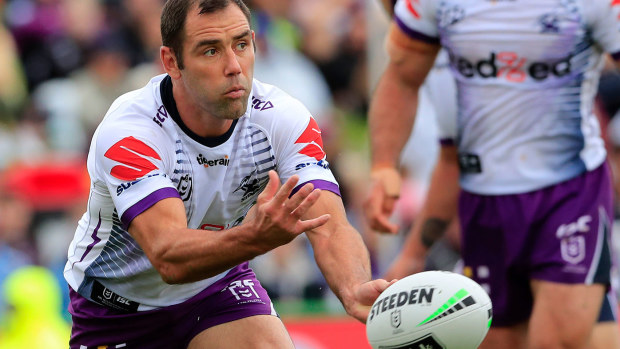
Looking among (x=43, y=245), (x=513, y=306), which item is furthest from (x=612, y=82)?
(x=43, y=245)

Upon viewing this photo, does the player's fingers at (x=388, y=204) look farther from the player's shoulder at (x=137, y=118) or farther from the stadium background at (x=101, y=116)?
the stadium background at (x=101, y=116)

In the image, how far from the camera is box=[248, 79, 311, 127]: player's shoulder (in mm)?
5203

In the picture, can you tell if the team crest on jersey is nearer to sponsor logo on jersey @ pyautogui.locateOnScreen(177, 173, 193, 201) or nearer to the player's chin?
sponsor logo on jersey @ pyautogui.locateOnScreen(177, 173, 193, 201)

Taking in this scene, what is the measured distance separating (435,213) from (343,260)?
261cm

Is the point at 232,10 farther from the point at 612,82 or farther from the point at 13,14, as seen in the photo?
the point at 13,14

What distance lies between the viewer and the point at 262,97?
5.32 metres

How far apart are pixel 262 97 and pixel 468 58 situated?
165 cm

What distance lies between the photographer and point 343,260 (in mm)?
5027

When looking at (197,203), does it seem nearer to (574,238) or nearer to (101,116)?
(574,238)

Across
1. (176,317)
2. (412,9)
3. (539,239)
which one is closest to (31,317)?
(176,317)

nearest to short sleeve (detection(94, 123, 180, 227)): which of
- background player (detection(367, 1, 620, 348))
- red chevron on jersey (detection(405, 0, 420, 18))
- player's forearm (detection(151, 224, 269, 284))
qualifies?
player's forearm (detection(151, 224, 269, 284))

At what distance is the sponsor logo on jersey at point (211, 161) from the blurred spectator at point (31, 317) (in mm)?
5289

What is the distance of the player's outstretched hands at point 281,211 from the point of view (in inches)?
170

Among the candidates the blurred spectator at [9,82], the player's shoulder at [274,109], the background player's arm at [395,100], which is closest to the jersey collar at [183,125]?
the player's shoulder at [274,109]
